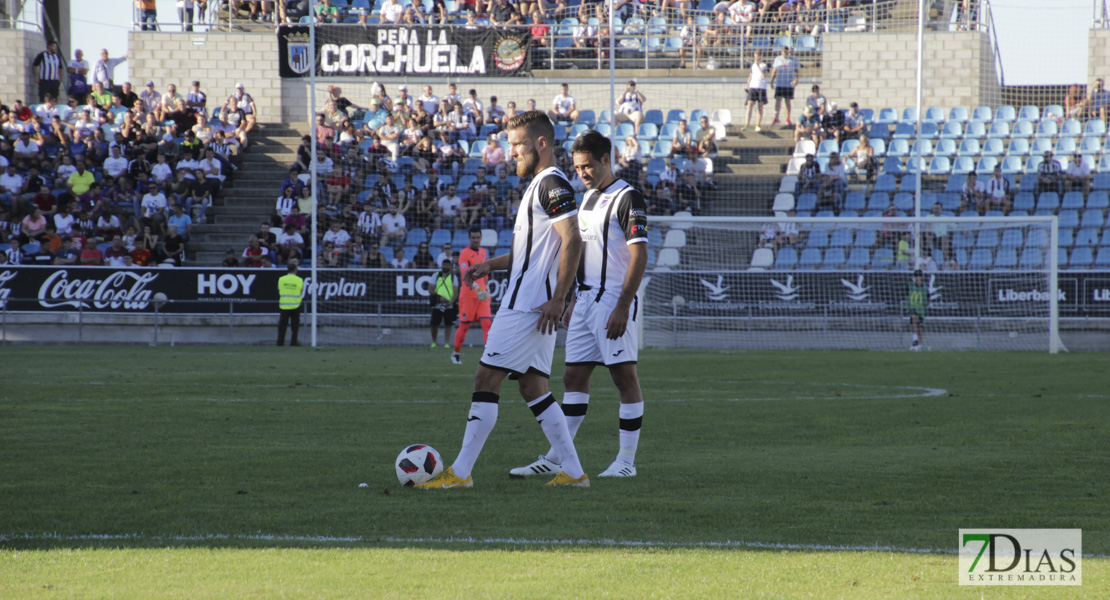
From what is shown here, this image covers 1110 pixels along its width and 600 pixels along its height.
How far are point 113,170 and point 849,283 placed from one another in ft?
57.6

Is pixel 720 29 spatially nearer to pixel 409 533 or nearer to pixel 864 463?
pixel 864 463

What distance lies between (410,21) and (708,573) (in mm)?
26354

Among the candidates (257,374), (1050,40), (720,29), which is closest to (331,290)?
(257,374)

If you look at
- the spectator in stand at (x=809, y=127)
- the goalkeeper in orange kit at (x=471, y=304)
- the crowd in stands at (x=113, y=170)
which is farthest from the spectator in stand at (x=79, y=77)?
the spectator in stand at (x=809, y=127)

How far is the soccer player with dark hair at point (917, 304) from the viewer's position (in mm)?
21312

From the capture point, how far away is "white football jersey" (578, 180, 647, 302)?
6.74m

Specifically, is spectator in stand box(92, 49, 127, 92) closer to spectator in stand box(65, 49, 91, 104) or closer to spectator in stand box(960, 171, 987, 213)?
spectator in stand box(65, 49, 91, 104)

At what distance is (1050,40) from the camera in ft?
81.7

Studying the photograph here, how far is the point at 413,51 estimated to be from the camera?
88.6ft

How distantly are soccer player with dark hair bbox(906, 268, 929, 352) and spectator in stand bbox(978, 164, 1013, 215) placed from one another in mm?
3423

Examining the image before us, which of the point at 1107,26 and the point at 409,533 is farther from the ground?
the point at 1107,26

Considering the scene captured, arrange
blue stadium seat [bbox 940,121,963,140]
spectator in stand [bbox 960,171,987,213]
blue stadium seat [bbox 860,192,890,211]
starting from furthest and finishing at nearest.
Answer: blue stadium seat [bbox 940,121,963,140], spectator in stand [bbox 960,171,987,213], blue stadium seat [bbox 860,192,890,211]

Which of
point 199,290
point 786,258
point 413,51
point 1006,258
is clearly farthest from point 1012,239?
point 199,290

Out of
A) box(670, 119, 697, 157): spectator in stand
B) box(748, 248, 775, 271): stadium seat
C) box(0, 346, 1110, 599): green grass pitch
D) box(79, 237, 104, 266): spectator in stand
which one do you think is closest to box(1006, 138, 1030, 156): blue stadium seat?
box(748, 248, 775, 271): stadium seat
